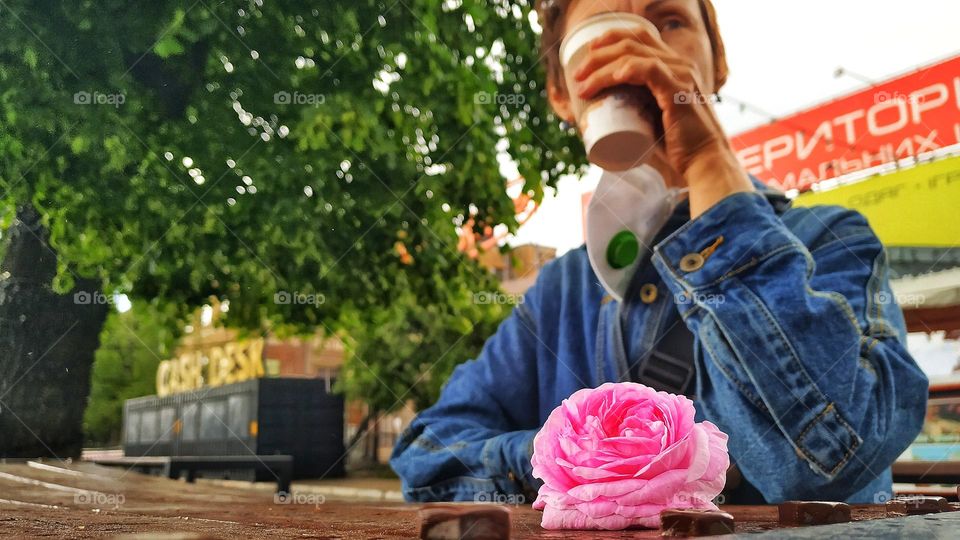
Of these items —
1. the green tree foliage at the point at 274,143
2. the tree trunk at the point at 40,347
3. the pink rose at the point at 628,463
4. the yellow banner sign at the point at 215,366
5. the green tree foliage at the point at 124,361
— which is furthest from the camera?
the yellow banner sign at the point at 215,366

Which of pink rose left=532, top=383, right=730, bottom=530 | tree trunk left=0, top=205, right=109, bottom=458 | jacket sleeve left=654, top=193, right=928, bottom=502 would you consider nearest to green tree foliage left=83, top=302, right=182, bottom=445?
tree trunk left=0, top=205, right=109, bottom=458

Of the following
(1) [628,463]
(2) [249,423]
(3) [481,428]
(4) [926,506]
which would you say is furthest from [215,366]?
(4) [926,506]

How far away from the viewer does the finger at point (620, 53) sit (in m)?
2.03

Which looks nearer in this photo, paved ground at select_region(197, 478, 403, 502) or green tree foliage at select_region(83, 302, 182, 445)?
green tree foliage at select_region(83, 302, 182, 445)

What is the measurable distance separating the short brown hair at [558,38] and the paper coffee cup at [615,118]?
10.5 inches

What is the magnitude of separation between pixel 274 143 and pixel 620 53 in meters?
1.10

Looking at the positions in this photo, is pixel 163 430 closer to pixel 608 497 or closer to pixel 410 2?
pixel 410 2

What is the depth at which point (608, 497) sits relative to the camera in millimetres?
771

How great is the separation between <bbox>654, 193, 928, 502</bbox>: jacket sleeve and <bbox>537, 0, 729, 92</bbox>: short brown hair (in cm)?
69

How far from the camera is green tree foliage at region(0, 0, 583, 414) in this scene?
1995 mm

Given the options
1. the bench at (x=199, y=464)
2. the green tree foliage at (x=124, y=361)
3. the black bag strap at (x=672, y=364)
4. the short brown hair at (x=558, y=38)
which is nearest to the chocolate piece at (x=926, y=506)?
the black bag strap at (x=672, y=364)

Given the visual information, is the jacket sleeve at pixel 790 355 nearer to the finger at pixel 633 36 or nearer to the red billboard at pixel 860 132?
the finger at pixel 633 36

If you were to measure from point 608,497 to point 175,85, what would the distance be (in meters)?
1.94

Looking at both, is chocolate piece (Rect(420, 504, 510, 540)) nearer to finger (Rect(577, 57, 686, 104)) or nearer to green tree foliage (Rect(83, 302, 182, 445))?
finger (Rect(577, 57, 686, 104))
